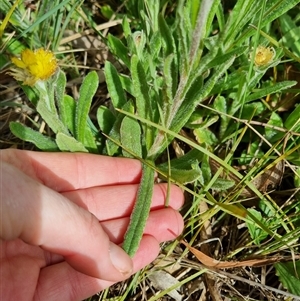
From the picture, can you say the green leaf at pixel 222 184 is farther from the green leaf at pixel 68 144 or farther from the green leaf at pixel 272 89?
the green leaf at pixel 68 144

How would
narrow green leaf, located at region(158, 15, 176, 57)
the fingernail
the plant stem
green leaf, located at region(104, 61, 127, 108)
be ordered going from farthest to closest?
1. green leaf, located at region(104, 61, 127, 108)
2. narrow green leaf, located at region(158, 15, 176, 57)
3. the fingernail
4. the plant stem

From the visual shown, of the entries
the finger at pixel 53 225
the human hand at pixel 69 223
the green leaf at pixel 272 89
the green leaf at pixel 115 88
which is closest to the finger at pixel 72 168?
the human hand at pixel 69 223

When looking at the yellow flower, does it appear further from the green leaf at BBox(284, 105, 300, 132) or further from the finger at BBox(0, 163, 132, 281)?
the finger at BBox(0, 163, 132, 281)

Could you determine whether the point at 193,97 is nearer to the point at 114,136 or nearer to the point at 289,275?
the point at 114,136

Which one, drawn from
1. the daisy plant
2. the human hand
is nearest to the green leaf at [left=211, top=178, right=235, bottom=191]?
the daisy plant

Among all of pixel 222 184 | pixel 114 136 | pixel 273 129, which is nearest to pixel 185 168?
pixel 222 184

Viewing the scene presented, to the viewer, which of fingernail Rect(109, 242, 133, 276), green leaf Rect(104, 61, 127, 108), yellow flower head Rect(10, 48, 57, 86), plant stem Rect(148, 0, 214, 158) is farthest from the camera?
green leaf Rect(104, 61, 127, 108)
